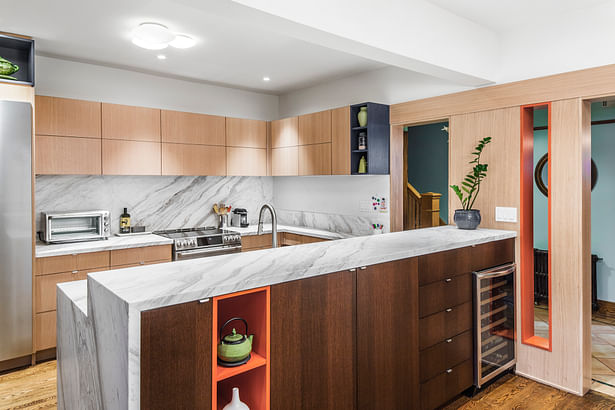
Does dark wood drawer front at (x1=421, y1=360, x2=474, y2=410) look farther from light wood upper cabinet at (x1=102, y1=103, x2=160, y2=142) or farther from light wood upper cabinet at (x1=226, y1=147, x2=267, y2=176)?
light wood upper cabinet at (x1=102, y1=103, x2=160, y2=142)

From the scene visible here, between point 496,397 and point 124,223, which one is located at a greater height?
point 124,223

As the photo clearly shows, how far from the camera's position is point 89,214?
148 inches

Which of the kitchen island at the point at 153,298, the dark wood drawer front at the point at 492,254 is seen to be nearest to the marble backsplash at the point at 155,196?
the kitchen island at the point at 153,298

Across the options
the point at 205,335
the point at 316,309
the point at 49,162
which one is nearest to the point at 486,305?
the point at 316,309

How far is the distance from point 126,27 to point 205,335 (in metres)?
2.58

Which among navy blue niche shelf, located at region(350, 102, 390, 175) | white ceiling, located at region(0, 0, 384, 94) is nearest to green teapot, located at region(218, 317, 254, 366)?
white ceiling, located at region(0, 0, 384, 94)

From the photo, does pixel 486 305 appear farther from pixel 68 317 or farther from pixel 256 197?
pixel 256 197

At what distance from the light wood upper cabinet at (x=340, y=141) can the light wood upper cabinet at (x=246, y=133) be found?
115cm

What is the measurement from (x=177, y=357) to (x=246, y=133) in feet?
12.1

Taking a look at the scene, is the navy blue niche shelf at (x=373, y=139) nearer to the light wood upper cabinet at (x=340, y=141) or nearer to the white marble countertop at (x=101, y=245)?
the light wood upper cabinet at (x=340, y=141)

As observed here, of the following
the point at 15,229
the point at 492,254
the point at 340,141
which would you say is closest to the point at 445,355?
the point at 492,254

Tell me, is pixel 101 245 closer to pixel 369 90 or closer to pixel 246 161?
pixel 246 161

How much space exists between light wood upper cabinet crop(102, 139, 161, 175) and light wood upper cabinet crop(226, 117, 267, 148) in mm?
868

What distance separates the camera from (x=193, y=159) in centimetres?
443
